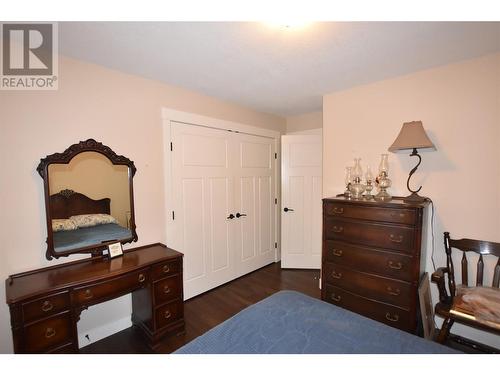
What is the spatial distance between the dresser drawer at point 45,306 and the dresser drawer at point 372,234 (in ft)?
6.94

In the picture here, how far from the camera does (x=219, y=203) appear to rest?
118 inches

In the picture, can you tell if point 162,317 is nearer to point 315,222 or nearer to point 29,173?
point 29,173

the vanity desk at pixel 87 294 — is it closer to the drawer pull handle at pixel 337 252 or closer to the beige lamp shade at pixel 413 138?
the drawer pull handle at pixel 337 252

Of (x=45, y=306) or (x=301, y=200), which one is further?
(x=301, y=200)

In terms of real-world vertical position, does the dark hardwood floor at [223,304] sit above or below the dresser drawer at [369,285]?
below

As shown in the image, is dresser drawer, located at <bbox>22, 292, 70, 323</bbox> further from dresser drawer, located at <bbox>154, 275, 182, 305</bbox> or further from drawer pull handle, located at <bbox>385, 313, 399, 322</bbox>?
drawer pull handle, located at <bbox>385, 313, 399, 322</bbox>

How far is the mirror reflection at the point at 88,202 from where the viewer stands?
71.0 inches

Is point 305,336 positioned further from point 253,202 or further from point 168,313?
point 253,202

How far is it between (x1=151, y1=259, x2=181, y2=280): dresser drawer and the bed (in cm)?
46

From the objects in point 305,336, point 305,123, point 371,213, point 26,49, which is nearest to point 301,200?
point 305,123

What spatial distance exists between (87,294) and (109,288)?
134 mm

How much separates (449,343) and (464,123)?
182 cm

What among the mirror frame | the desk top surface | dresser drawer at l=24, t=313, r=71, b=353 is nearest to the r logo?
the mirror frame

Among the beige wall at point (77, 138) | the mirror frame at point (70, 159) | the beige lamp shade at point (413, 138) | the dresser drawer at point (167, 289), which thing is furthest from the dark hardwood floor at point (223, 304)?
the beige lamp shade at point (413, 138)
